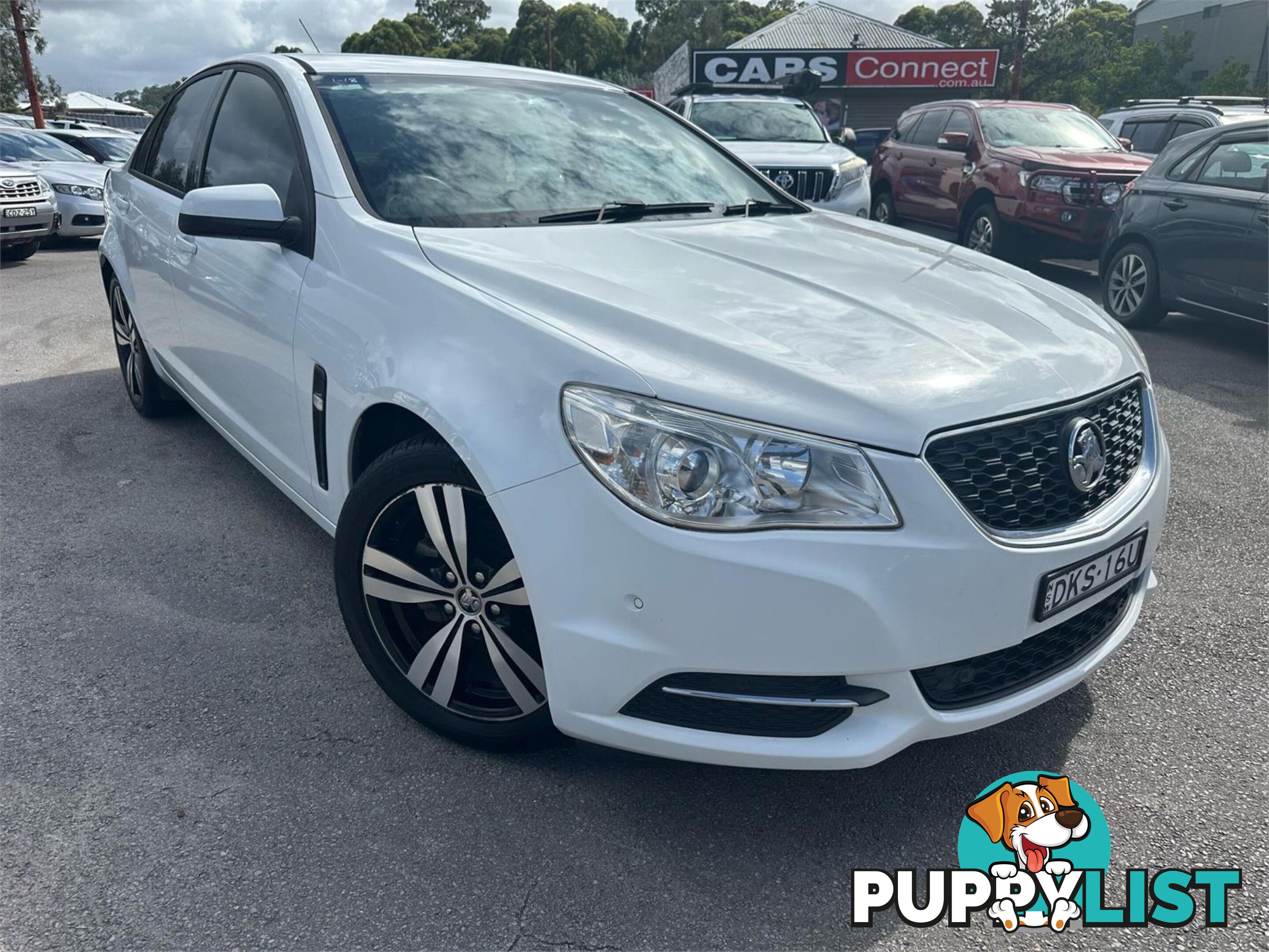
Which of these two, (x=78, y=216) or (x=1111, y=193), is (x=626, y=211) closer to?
(x=1111, y=193)

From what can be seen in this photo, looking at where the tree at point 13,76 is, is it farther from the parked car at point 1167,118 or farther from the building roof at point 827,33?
the parked car at point 1167,118


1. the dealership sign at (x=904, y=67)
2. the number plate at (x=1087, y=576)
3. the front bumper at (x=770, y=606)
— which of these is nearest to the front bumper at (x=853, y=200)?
the number plate at (x=1087, y=576)

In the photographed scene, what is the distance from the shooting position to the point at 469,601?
2.37 m

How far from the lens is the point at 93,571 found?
3.53 m

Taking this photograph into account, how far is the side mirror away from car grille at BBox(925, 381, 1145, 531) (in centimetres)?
191

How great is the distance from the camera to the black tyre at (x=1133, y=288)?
732cm

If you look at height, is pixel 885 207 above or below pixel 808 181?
below

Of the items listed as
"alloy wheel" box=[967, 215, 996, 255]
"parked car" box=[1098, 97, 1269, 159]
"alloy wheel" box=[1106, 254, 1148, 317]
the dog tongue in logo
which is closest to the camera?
the dog tongue in logo

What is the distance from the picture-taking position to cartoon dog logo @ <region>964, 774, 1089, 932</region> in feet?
6.84

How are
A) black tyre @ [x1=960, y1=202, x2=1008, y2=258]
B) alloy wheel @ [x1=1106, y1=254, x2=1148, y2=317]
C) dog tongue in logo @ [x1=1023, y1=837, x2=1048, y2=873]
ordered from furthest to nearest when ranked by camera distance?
1. black tyre @ [x1=960, y1=202, x2=1008, y2=258]
2. alloy wheel @ [x1=1106, y1=254, x2=1148, y2=317]
3. dog tongue in logo @ [x1=1023, y1=837, x2=1048, y2=873]

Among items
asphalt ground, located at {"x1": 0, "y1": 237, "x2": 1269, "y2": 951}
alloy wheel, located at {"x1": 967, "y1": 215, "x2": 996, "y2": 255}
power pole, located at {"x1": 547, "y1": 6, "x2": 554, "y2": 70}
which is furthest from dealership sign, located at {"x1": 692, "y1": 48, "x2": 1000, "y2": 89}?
power pole, located at {"x1": 547, "y1": 6, "x2": 554, "y2": 70}

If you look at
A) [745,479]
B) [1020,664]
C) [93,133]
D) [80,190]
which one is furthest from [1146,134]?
[93,133]

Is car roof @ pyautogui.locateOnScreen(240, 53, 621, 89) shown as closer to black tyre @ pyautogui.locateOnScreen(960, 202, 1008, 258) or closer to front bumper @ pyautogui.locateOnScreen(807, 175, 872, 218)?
front bumper @ pyautogui.locateOnScreen(807, 175, 872, 218)

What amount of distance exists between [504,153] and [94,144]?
14.4 m
